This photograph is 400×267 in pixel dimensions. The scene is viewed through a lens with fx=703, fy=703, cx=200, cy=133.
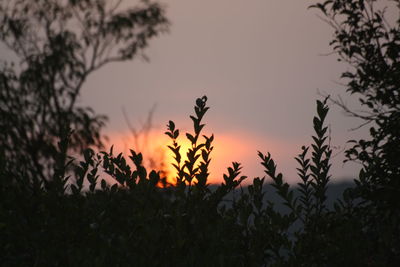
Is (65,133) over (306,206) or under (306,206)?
over

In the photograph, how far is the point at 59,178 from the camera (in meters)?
4.68

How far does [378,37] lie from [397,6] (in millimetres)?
632

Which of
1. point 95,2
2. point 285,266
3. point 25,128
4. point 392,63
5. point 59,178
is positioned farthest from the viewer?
point 95,2

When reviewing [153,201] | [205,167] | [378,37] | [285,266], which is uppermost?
[378,37]

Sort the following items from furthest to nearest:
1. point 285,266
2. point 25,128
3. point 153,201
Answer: point 25,128 < point 153,201 < point 285,266

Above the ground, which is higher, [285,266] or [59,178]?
[59,178]

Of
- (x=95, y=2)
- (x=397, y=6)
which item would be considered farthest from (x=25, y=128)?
(x=397, y=6)

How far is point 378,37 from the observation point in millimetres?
9289

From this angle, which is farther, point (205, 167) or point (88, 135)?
point (88, 135)

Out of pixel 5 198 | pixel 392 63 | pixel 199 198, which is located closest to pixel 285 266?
pixel 199 198

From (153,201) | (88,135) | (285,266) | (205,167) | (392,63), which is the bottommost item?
(285,266)

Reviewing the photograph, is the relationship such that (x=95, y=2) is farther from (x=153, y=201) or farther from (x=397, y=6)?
(x=153, y=201)

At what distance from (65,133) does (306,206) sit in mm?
1709

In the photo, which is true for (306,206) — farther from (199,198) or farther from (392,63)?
(392,63)
